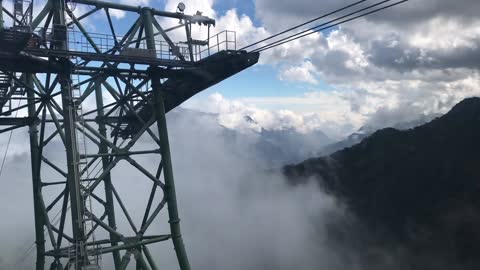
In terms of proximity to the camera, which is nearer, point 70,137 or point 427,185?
point 70,137

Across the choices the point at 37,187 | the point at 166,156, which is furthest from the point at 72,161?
the point at 37,187

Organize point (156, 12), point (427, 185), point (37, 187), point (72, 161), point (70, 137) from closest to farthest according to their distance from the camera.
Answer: point (72, 161) < point (70, 137) < point (156, 12) < point (37, 187) < point (427, 185)

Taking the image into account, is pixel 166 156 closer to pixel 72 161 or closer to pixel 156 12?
pixel 72 161

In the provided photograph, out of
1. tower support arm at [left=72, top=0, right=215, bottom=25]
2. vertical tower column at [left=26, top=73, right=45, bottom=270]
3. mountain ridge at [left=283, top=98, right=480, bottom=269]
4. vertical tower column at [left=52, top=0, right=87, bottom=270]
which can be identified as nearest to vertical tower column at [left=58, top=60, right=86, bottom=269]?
vertical tower column at [left=52, top=0, right=87, bottom=270]

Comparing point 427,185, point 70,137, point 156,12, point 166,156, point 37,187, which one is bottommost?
point 427,185

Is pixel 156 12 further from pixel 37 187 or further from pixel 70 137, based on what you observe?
pixel 37 187

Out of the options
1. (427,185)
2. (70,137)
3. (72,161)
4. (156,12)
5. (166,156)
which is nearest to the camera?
(72,161)

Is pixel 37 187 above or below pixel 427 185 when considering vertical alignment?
above

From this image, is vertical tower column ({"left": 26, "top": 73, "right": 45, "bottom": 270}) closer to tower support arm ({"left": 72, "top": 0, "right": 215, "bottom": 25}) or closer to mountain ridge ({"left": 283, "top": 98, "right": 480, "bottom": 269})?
tower support arm ({"left": 72, "top": 0, "right": 215, "bottom": 25})

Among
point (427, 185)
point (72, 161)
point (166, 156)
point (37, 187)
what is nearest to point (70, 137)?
point (72, 161)
